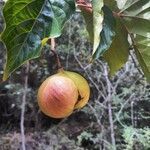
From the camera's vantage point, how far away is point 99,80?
314 centimetres

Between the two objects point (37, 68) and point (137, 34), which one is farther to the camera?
point (37, 68)

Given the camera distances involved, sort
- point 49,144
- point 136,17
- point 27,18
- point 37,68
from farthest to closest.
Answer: point 37,68 < point 49,144 < point 136,17 < point 27,18

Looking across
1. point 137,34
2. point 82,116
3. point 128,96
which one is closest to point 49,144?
point 82,116

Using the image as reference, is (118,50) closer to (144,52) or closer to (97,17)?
(144,52)

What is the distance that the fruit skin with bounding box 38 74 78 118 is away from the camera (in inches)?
16.5

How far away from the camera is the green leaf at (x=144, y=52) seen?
47 centimetres

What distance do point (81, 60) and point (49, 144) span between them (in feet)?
2.35

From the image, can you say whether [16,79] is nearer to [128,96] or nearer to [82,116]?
[82,116]

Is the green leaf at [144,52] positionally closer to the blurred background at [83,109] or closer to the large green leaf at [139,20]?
the large green leaf at [139,20]

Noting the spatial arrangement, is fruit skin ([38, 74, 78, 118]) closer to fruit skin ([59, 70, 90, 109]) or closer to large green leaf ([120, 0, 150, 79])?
fruit skin ([59, 70, 90, 109])

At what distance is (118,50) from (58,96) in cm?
11

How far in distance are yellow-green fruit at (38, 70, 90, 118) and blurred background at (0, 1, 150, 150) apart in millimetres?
2364

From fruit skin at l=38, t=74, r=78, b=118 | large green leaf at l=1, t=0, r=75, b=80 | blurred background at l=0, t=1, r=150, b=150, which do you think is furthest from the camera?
blurred background at l=0, t=1, r=150, b=150

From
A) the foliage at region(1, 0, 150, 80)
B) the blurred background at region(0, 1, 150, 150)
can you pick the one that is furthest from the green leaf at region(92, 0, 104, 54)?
the blurred background at region(0, 1, 150, 150)
